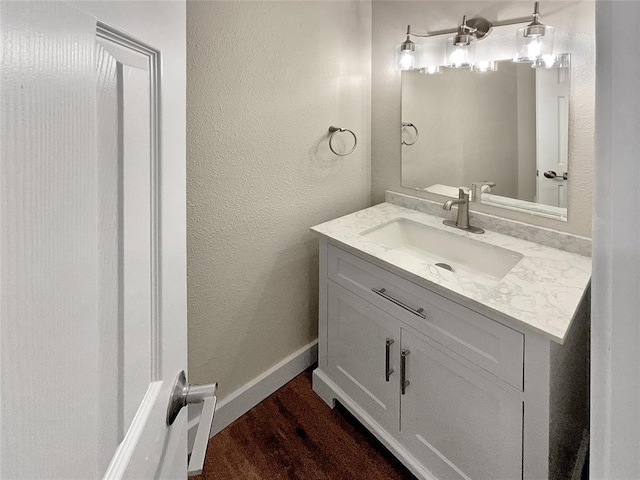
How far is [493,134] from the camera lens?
1616mm

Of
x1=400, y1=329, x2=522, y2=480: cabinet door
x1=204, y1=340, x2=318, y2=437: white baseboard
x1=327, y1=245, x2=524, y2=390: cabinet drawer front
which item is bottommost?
x1=204, y1=340, x2=318, y2=437: white baseboard

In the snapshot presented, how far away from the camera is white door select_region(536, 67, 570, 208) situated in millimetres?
1390

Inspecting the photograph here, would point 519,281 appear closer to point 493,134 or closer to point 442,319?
point 442,319

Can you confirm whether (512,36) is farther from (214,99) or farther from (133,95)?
(133,95)

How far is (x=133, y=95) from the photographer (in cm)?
44

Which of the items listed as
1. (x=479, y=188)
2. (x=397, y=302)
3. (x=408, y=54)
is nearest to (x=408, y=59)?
(x=408, y=54)

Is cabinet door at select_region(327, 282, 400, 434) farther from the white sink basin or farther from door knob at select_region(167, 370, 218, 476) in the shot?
door knob at select_region(167, 370, 218, 476)

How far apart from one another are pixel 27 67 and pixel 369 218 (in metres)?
1.67

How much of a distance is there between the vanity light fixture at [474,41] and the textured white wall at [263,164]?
0.28m

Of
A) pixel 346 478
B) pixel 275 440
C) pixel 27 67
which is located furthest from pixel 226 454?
pixel 27 67

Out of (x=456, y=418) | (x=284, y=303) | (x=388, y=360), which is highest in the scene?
(x=284, y=303)

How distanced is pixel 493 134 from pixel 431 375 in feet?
3.43

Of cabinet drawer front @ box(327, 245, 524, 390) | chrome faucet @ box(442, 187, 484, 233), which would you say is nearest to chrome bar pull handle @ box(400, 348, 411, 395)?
cabinet drawer front @ box(327, 245, 524, 390)

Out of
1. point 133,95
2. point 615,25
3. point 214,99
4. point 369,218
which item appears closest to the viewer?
point 615,25
